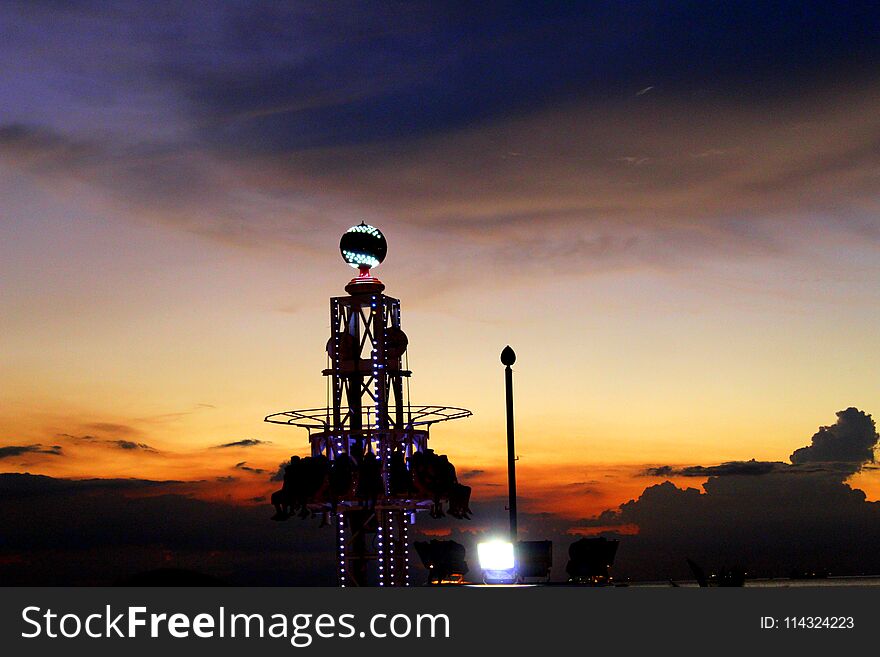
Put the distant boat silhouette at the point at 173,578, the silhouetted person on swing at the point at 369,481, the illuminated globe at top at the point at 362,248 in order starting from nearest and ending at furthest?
the distant boat silhouette at the point at 173,578, the silhouetted person on swing at the point at 369,481, the illuminated globe at top at the point at 362,248

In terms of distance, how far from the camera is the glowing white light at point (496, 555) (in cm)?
8200

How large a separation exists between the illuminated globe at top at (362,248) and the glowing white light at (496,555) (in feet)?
61.2

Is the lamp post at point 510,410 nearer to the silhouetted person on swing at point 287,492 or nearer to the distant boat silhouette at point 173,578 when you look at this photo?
the silhouetted person on swing at point 287,492

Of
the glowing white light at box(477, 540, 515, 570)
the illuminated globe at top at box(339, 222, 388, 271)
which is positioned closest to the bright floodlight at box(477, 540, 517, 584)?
the glowing white light at box(477, 540, 515, 570)

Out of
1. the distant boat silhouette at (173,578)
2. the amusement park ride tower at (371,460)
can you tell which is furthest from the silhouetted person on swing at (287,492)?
the distant boat silhouette at (173,578)

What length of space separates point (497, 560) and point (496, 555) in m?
0.31

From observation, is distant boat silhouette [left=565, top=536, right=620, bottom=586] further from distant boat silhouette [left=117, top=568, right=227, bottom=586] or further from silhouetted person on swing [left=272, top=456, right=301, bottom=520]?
distant boat silhouette [left=117, top=568, right=227, bottom=586]

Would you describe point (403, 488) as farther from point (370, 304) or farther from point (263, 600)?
point (263, 600)

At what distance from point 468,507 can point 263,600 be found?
47701 mm

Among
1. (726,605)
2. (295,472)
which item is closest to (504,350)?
(295,472)

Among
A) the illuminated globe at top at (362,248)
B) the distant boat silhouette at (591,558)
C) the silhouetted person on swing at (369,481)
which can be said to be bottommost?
the distant boat silhouette at (591,558)

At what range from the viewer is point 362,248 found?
8050 centimetres

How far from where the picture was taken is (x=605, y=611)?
33719mm

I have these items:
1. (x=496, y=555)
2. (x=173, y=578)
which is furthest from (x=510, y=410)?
(x=173, y=578)
